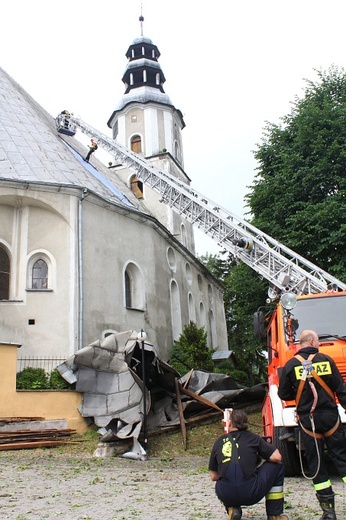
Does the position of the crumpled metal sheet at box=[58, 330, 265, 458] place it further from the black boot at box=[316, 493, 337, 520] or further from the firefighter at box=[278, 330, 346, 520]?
the black boot at box=[316, 493, 337, 520]

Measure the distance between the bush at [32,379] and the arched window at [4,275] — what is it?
10.3 ft

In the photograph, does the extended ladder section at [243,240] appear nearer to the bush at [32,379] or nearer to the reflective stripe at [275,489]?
the bush at [32,379]

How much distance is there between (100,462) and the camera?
9.82m

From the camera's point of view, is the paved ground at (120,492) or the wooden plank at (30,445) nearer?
the paved ground at (120,492)

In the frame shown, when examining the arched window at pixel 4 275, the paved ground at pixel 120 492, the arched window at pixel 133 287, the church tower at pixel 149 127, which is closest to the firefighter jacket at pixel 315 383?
the paved ground at pixel 120 492

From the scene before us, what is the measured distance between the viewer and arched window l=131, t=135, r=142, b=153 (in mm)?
34375

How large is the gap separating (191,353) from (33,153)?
10.3m

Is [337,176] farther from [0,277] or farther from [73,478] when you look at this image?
[73,478]

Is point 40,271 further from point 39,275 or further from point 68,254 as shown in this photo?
point 68,254

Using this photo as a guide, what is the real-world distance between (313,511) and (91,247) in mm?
14507

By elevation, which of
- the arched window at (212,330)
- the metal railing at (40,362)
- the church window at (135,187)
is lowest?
the metal railing at (40,362)

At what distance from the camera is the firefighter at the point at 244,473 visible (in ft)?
14.9

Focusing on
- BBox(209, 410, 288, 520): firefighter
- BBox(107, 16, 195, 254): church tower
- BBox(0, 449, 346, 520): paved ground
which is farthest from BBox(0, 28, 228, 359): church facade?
BBox(209, 410, 288, 520): firefighter

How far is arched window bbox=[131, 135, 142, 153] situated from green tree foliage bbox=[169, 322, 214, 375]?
664 inches
